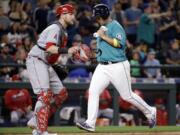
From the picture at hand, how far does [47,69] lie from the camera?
10211 millimetres

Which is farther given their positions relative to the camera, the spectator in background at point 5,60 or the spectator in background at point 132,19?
the spectator in background at point 132,19

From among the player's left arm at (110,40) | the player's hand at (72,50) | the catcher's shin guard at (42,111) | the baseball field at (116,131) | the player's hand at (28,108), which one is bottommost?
the baseball field at (116,131)

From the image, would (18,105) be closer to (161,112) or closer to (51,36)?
(161,112)

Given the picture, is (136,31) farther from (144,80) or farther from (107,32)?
(107,32)

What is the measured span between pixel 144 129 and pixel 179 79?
3.31m

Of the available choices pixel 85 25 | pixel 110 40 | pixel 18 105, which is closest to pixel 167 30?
pixel 85 25

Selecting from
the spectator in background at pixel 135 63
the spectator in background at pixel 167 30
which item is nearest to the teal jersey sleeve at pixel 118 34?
the spectator in background at pixel 135 63

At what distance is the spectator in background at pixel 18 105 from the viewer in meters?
13.6

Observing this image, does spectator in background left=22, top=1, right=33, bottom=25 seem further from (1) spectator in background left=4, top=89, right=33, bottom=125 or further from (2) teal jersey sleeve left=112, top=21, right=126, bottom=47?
(2) teal jersey sleeve left=112, top=21, right=126, bottom=47

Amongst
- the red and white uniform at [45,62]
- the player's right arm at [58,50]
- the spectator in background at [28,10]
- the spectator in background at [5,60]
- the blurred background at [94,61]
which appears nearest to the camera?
the player's right arm at [58,50]

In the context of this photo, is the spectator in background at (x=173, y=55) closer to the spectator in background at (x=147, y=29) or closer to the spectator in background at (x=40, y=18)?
the spectator in background at (x=147, y=29)

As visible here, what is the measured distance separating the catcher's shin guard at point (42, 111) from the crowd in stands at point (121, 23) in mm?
4433

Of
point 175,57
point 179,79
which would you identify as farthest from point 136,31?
point 179,79

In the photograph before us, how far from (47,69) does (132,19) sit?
6606mm
